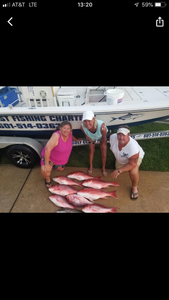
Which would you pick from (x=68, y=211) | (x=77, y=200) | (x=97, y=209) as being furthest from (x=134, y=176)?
(x=68, y=211)

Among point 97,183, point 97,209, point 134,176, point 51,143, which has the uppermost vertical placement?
point 51,143

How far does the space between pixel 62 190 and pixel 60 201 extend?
0.21 m

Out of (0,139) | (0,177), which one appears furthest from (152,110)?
(0,177)

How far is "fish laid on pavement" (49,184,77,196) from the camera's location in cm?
287

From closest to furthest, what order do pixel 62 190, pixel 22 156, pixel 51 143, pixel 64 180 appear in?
1. pixel 51 143
2. pixel 62 190
3. pixel 64 180
4. pixel 22 156

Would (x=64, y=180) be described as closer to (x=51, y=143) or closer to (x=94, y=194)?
(x=94, y=194)

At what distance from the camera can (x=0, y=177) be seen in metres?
3.31

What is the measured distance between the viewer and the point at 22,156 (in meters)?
3.33

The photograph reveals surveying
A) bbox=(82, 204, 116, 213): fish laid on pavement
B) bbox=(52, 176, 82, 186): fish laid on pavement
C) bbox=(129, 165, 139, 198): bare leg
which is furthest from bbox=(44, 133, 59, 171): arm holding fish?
bbox=(129, 165, 139, 198): bare leg

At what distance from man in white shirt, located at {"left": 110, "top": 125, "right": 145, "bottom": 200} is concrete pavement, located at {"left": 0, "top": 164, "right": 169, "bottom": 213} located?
201 millimetres

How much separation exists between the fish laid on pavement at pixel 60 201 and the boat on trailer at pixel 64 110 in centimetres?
120

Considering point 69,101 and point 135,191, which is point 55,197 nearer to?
point 135,191

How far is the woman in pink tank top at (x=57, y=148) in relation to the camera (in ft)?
8.74

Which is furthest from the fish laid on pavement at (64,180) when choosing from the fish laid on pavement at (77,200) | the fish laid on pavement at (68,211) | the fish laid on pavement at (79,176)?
the fish laid on pavement at (68,211)
